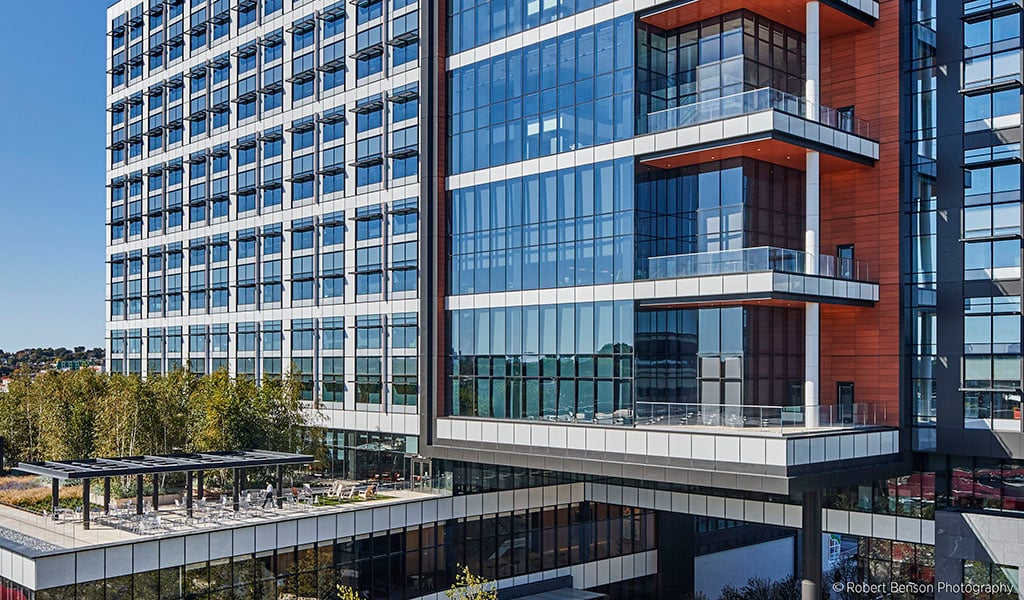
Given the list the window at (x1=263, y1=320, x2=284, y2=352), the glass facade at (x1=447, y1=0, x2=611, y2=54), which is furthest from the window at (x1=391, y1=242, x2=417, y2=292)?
the window at (x1=263, y1=320, x2=284, y2=352)

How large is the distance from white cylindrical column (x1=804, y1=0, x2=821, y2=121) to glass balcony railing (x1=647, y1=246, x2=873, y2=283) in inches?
184

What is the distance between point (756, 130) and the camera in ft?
96.5

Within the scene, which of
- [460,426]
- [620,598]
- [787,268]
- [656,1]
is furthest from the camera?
[620,598]

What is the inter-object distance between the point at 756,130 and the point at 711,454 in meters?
9.85

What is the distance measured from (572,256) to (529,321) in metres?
3.18

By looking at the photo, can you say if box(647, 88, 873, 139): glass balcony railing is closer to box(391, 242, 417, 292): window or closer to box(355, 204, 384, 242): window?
box(391, 242, 417, 292): window

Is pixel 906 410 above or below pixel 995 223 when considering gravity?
below

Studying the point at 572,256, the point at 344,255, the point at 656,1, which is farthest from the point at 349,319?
the point at 656,1

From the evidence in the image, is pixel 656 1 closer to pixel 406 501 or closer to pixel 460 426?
pixel 460 426

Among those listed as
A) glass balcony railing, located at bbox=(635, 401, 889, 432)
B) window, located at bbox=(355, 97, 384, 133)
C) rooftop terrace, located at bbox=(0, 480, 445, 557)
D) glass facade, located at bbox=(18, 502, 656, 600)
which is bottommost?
glass facade, located at bbox=(18, 502, 656, 600)

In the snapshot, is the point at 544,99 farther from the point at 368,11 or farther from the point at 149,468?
the point at 149,468

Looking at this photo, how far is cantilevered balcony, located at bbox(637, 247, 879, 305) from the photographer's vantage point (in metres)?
29.2

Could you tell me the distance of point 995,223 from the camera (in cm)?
3067

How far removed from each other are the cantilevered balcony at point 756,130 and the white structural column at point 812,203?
554mm
